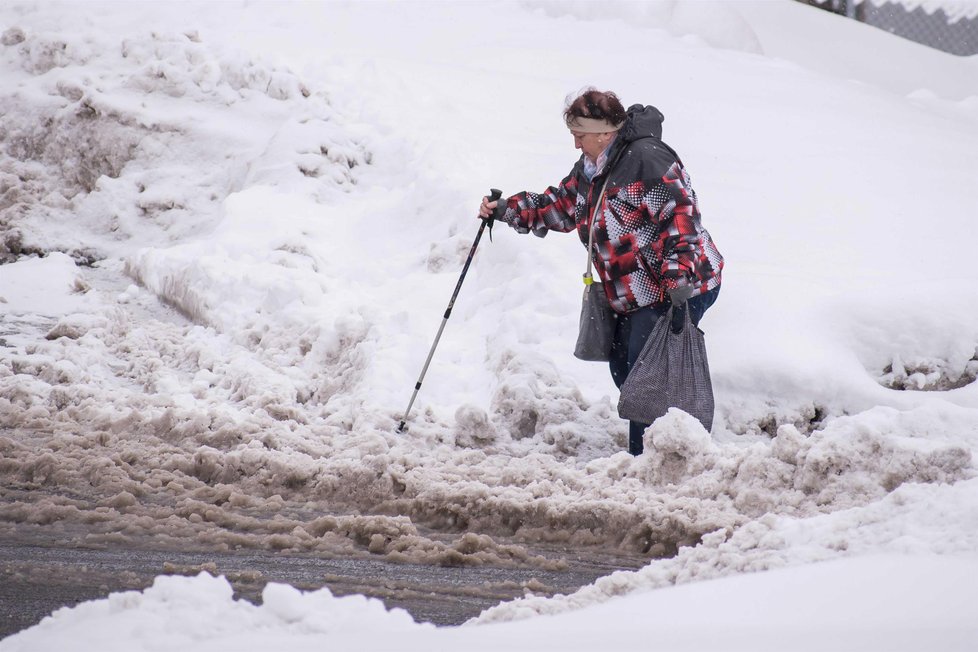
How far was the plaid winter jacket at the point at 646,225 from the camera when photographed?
4.37 m

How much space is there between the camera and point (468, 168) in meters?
8.02

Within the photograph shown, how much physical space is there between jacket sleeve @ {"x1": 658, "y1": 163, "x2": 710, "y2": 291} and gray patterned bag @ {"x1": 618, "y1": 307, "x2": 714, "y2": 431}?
0.17 m

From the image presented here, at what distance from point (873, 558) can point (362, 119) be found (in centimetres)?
738

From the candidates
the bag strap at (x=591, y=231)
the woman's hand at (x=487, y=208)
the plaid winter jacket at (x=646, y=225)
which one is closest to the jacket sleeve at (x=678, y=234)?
the plaid winter jacket at (x=646, y=225)

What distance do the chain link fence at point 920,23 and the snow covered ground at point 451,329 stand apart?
3.65 m

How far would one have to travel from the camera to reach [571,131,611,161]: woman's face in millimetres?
4496

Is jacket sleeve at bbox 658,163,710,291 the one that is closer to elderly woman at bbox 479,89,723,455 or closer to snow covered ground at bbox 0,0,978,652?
elderly woman at bbox 479,89,723,455

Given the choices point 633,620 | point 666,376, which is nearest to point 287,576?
point 633,620

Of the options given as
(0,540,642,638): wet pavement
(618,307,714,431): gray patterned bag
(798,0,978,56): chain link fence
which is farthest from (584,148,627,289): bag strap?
(798,0,978,56): chain link fence

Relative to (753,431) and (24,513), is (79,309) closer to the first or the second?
(24,513)

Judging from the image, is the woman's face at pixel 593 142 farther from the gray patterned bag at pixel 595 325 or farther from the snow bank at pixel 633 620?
the snow bank at pixel 633 620

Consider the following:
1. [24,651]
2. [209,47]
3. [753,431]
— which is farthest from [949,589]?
[209,47]

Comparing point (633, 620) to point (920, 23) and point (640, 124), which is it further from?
point (920, 23)

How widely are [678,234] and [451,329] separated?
2.26 meters
